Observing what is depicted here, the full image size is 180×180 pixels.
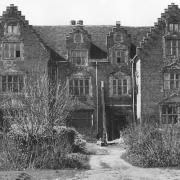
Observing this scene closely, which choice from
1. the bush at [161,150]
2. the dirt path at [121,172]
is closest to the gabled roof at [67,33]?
the dirt path at [121,172]

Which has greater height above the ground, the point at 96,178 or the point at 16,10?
the point at 16,10

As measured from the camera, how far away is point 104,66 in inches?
A: 1740

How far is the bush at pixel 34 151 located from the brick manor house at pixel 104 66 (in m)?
16.2

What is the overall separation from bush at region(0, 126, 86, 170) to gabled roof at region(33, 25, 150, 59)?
19.8 m

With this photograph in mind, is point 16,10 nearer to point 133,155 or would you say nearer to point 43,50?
point 43,50

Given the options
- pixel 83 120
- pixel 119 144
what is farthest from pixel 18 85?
pixel 119 144

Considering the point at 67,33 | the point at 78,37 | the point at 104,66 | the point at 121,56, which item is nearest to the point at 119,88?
the point at 104,66

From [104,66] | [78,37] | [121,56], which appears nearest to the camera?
[78,37]

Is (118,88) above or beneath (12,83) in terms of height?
beneath

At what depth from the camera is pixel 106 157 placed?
31.4 m

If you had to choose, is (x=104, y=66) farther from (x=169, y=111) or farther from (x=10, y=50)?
(x=10, y=50)

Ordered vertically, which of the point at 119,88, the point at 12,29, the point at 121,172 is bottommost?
the point at 121,172

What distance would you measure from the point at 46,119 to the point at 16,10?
17454mm

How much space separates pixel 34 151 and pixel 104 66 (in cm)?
2092
